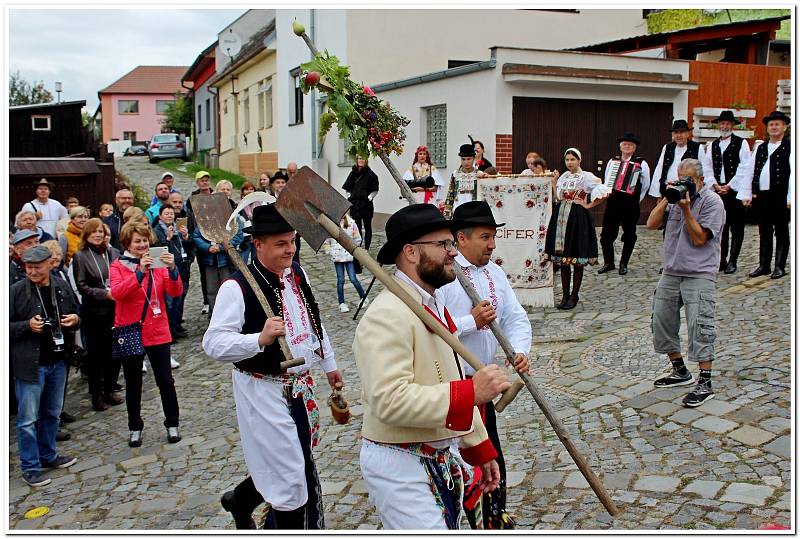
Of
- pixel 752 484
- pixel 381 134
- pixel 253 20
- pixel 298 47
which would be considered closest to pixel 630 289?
pixel 752 484

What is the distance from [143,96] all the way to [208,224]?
67.3 meters

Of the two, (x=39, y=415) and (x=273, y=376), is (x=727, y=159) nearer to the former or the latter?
(x=273, y=376)

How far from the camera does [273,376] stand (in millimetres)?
4203

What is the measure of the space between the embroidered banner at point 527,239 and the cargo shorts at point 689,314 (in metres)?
3.50

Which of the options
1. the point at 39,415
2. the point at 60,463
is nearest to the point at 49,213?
the point at 39,415

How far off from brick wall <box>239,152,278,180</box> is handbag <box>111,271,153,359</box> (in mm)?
19940

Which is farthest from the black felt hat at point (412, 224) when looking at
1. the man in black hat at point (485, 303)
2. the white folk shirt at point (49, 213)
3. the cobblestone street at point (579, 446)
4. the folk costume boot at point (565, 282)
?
the white folk shirt at point (49, 213)

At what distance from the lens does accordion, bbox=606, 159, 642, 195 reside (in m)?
11.7

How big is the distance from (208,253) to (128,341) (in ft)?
11.9

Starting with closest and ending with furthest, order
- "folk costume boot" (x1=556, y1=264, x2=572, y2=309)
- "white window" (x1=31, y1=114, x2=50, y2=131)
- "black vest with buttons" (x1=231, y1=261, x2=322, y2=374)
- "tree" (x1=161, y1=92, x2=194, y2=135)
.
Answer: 1. "black vest with buttons" (x1=231, y1=261, x2=322, y2=374)
2. "folk costume boot" (x1=556, y1=264, x2=572, y2=309)
3. "white window" (x1=31, y1=114, x2=50, y2=131)
4. "tree" (x1=161, y1=92, x2=194, y2=135)

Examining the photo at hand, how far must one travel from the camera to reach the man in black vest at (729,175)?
36.0ft

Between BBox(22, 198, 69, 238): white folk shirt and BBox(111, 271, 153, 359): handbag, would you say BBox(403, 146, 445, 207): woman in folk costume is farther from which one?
BBox(111, 271, 153, 359): handbag

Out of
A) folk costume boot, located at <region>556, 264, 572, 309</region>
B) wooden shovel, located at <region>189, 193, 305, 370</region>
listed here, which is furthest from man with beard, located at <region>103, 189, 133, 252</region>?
wooden shovel, located at <region>189, 193, 305, 370</region>

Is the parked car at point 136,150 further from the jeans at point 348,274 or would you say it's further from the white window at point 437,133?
the jeans at point 348,274
